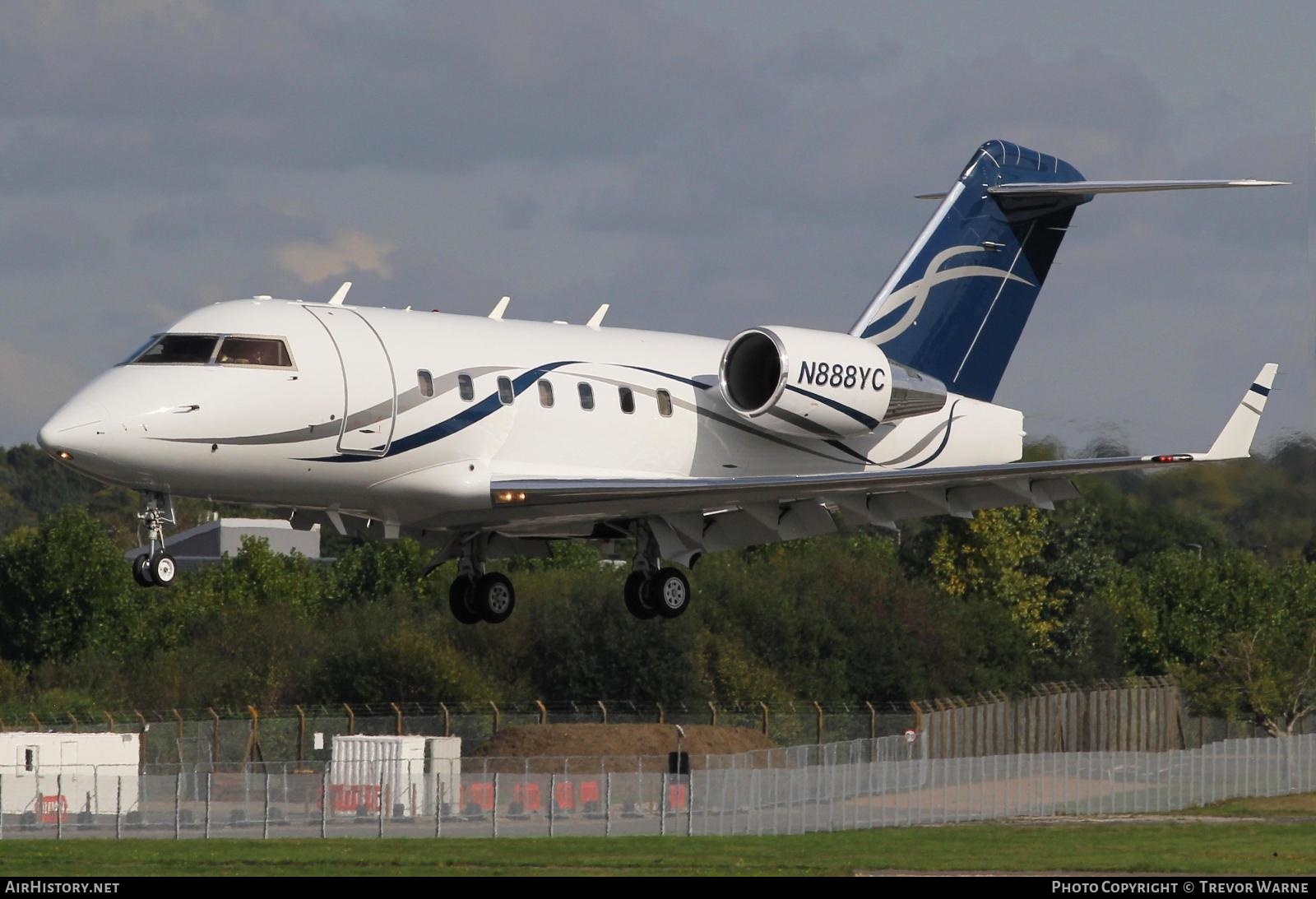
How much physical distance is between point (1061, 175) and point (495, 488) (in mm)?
11916

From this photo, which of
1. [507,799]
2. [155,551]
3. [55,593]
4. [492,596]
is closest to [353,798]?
[507,799]

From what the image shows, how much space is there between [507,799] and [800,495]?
46.4 ft

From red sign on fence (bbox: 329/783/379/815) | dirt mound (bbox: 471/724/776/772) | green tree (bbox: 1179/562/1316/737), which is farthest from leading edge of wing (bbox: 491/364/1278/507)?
green tree (bbox: 1179/562/1316/737)

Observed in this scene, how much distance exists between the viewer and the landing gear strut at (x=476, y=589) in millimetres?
30938

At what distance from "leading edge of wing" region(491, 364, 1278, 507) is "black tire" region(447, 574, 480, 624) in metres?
3.47

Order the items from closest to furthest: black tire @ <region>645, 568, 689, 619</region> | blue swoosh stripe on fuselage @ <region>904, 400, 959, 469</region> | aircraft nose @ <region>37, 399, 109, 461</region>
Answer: aircraft nose @ <region>37, 399, 109, 461</region>
black tire @ <region>645, 568, 689, 619</region>
blue swoosh stripe on fuselage @ <region>904, 400, 959, 469</region>

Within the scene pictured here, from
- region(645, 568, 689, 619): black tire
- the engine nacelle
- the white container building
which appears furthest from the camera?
the white container building

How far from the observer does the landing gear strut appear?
30938 mm

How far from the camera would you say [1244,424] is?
26.8 m

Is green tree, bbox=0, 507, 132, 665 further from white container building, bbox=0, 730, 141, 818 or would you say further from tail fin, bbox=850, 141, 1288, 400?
tail fin, bbox=850, 141, 1288, 400

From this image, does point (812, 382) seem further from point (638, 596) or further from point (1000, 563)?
point (1000, 563)

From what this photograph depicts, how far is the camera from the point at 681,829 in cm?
4075

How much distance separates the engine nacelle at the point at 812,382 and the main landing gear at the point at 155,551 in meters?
8.22
